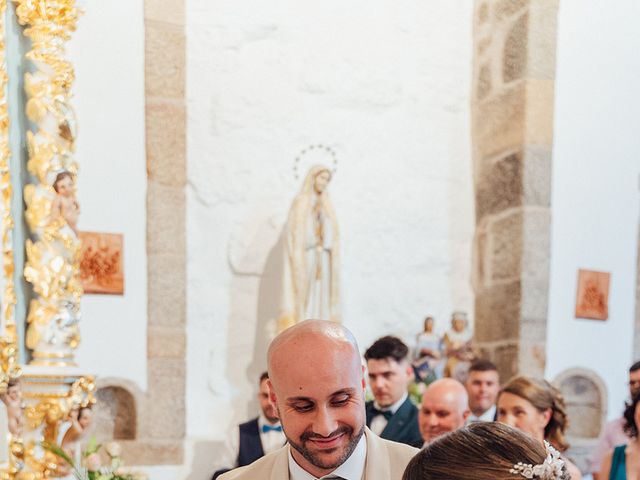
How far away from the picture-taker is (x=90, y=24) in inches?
265

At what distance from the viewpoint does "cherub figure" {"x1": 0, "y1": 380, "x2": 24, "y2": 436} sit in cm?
433

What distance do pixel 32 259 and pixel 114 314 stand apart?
2.16 metres

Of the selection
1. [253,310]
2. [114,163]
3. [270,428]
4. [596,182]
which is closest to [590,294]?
[596,182]

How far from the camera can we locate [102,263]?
6.62m

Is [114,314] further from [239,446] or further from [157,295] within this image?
[239,446]

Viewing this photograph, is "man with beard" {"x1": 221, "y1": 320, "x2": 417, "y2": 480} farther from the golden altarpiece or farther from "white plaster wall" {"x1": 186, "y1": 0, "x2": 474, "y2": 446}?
"white plaster wall" {"x1": 186, "y1": 0, "x2": 474, "y2": 446}

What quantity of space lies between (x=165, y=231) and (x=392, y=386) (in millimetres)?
3381

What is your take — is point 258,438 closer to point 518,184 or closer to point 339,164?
point 339,164

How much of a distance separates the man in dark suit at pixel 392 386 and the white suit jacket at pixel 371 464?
215 centimetres

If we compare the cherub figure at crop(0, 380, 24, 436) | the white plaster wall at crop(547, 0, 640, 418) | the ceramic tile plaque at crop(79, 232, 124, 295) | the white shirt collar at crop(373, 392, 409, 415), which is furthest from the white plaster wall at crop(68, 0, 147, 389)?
the white plaster wall at crop(547, 0, 640, 418)

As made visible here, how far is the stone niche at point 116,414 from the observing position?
22.4ft

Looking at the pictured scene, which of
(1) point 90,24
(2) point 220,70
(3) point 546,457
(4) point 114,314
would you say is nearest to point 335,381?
(3) point 546,457

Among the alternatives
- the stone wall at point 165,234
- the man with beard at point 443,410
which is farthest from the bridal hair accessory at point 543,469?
the stone wall at point 165,234

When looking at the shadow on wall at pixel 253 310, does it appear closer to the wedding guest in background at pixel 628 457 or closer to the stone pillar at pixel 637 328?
the stone pillar at pixel 637 328
